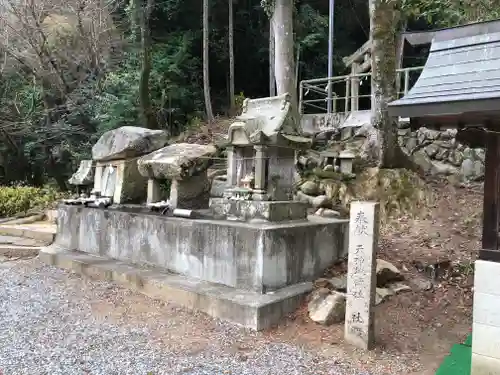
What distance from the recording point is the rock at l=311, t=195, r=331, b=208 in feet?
30.3

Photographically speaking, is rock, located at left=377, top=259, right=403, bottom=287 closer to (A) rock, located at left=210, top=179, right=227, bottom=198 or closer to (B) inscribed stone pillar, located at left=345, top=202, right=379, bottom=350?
(B) inscribed stone pillar, located at left=345, top=202, right=379, bottom=350

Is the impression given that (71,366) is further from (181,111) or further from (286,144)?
(181,111)

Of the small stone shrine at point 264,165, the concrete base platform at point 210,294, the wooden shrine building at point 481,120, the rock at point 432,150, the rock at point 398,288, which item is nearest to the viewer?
the wooden shrine building at point 481,120

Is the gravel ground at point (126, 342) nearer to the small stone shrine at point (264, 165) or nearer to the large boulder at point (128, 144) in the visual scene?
the small stone shrine at point (264, 165)

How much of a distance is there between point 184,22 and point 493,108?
17.8m

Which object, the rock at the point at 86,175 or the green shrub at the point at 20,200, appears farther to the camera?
the green shrub at the point at 20,200

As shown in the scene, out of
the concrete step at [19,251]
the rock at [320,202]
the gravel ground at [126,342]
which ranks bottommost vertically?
the gravel ground at [126,342]

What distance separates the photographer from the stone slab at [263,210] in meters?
6.29

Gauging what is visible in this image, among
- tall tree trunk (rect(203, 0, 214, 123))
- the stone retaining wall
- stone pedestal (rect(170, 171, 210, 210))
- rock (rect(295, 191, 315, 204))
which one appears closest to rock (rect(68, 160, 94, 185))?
stone pedestal (rect(170, 171, 210, 210))

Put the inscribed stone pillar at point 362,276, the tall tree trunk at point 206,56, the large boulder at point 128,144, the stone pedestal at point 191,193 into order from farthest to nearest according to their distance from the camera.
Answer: the tall tree trunk at point 206,56, the large boulder at point 128,144, the stone pedestal at point 191,193, the inscribed stone pillar at point 362,276

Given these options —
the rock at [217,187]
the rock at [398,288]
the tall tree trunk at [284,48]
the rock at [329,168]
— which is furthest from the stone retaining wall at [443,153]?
the rock at [398,288]

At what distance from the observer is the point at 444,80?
153 inches

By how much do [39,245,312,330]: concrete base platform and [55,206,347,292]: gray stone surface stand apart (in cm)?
16

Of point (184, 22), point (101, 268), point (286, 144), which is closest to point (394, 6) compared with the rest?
point (286, 144)
